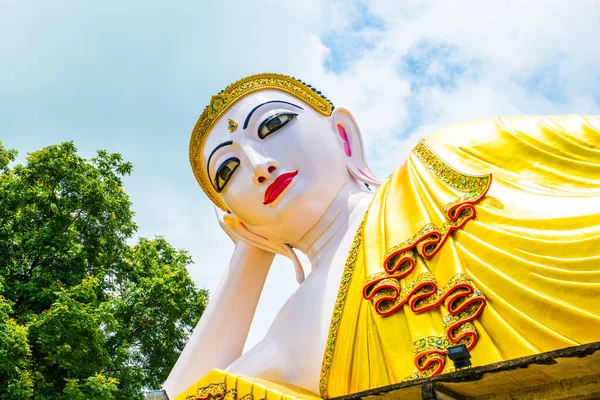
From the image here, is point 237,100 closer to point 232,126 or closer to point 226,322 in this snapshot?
point 232,126

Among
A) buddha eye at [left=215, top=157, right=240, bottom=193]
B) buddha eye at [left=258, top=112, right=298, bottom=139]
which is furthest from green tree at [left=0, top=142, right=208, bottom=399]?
buddha eye at [left=258, top=112, right=298, bottom=139]

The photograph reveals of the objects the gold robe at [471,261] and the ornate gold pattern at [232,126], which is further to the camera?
the ornate gold pattern at [232,126]

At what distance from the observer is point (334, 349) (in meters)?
4.64

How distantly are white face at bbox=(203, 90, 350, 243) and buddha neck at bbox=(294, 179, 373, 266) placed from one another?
0.05m

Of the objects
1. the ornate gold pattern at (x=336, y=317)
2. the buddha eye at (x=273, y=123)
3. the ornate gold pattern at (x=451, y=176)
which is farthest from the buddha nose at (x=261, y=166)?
the ornate gold pattern at (x=451, y=176)

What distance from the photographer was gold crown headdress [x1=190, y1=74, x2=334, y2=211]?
594cm

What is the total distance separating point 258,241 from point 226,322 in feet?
2.46

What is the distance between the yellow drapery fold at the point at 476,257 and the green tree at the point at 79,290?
5.65 meters

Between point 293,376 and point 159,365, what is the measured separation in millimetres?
6957

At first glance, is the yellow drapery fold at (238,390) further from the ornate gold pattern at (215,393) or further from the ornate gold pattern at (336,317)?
the ornate gold pattern at (336,317)

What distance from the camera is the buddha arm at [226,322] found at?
5.70m

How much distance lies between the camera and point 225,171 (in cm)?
570

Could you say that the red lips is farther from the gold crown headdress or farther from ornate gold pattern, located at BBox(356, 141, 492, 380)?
ornate gold pattern, located at BBox(356, 141, 492, 380)

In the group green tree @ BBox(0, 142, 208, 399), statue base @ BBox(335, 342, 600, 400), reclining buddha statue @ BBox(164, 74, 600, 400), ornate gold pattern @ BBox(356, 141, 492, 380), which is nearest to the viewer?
statue base @ BBox(335, 342, 600, 400)
